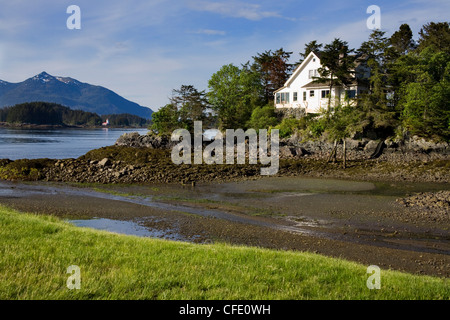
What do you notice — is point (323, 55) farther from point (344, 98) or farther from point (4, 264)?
point (4, 264)

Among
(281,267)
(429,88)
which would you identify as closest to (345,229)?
(281,267)

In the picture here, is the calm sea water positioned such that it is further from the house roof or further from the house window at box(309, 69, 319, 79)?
the house window at box(309, 69, 319, 79)

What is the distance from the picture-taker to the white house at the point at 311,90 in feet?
183

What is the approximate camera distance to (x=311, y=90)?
198 ft

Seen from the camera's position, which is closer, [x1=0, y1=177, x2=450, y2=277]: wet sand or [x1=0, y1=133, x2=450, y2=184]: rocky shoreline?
[x1=0, y1=177, x2=450, y2=277]: wet sand

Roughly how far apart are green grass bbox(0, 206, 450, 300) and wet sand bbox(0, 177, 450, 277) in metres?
5.68

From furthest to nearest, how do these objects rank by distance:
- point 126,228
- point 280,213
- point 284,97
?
point 284,97 → point 280,213 → point 126,228

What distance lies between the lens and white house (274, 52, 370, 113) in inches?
2200

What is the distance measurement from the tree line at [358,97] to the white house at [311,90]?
137 cm

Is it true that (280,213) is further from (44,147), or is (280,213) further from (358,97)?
(44,147)

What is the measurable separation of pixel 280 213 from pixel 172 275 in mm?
15602

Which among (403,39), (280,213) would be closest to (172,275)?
(280,213)

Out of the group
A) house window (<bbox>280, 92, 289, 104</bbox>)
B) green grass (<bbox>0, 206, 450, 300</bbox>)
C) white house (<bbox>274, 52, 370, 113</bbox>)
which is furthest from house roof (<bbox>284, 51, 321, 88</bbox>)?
green grass (<bbox>0, 206, 450, 300</bbox>)
